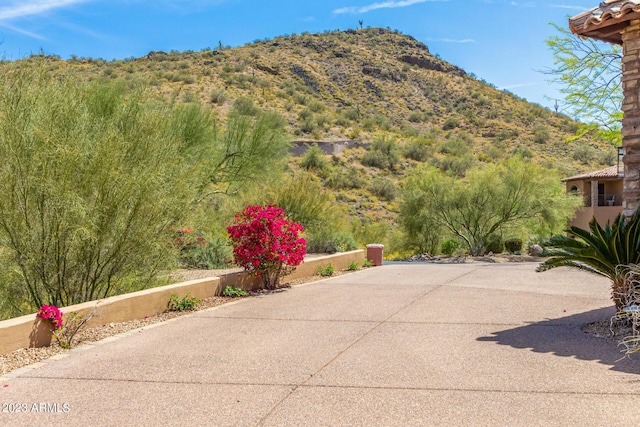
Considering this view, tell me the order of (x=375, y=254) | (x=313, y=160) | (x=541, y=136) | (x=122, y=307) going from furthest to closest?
(x=541, y=136) < (x=313, y=160) < (x=375, y=254) < (x=122, y=307)

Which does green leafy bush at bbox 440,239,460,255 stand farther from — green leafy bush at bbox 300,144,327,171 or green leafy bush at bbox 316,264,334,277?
green leafy bush at bbox 300,144,327,171

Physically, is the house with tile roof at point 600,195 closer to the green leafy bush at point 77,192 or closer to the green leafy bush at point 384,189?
the green leafy bush at point 384,189

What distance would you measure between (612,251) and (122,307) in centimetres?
685

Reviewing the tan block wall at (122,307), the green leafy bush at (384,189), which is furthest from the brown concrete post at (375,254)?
the green leafy bush at (384,189)

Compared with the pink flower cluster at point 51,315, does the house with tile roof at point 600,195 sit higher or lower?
higher

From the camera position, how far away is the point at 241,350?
23.2ft

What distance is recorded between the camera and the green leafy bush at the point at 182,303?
9895mm

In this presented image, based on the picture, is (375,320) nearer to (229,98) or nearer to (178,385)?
(178,385)

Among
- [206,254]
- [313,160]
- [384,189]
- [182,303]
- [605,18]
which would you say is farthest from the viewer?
[313,160]

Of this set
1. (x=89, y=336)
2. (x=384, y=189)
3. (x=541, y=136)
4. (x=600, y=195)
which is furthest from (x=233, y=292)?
(x=541, y=136)

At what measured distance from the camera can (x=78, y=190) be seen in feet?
27.7

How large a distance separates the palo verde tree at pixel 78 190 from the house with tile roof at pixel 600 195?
108 ft

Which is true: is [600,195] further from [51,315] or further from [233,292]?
[51,315]

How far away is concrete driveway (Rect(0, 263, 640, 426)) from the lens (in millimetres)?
4848
